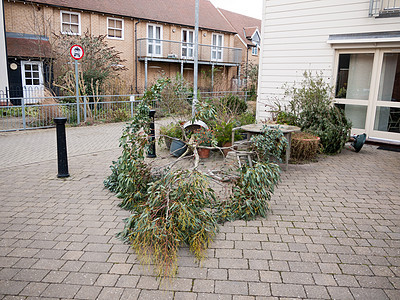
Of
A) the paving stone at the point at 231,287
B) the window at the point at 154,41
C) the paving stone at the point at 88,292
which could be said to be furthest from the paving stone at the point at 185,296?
the window at the point at 154,41

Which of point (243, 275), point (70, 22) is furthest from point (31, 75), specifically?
point (243, 275)

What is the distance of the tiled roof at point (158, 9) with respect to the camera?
21.9 metres

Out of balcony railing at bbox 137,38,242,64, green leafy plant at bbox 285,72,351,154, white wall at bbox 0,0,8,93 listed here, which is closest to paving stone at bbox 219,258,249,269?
green leafy plant at bbox 285,72,351,154

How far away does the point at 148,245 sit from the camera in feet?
12.3

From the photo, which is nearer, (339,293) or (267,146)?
(339,293)

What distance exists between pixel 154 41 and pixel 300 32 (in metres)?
16.9

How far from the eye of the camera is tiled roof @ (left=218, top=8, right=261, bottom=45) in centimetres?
3500

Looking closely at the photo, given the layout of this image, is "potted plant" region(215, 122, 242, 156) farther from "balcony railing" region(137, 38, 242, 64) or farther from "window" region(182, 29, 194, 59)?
"window" region(182, 29, 194, 59)

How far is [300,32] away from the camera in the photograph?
9734 millimetres

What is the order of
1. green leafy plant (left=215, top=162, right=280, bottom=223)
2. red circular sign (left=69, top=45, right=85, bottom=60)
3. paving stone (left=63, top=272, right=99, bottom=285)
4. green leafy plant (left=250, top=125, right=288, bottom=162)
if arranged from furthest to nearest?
red circular sign (left=69, top=45, right=85, bottom=60), green leafy plant (left=250, top=125, right=288, bottom=162), green leafy plant (left=215, top=162, right=280, bottom=223), paving stone (left=63, top=272, right=99, bottom=285)

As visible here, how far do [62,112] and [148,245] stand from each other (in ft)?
33.2

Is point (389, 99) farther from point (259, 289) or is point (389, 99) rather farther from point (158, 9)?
point (158, 9)

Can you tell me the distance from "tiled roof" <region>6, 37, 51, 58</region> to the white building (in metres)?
13.2

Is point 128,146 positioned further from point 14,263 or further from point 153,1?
point 153,1
